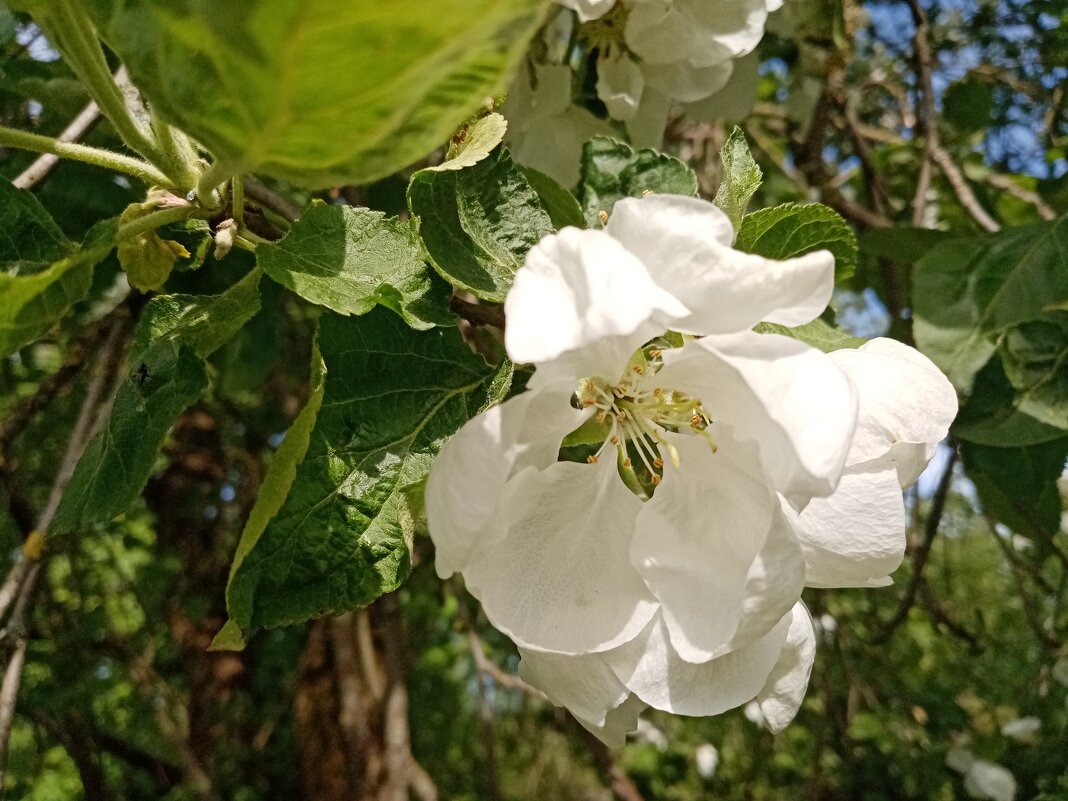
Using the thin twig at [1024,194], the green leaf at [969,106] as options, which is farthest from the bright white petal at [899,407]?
the green leaf at [969,106]

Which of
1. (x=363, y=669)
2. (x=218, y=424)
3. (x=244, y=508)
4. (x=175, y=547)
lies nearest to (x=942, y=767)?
(x=363, y=669)

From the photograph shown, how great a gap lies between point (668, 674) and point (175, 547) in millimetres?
2631

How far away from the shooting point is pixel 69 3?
1.41 ft

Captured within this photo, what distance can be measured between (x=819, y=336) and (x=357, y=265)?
0.37 m

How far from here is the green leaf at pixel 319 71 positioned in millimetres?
276

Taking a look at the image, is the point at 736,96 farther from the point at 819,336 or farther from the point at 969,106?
the point at 969,106

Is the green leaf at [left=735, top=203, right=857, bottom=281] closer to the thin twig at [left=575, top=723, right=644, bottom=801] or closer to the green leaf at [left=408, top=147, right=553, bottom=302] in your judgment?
the green leaf at [left=408, top=147, right=553, bottom=302]

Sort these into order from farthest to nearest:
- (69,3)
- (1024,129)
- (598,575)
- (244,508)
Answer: (244,508)
(1024,129)
(598,575)
(69,3)

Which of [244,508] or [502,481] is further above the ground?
[502,481]

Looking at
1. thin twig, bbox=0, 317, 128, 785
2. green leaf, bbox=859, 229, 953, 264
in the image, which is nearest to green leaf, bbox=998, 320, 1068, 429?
green leaf, bbox=859, 229, 953, 264

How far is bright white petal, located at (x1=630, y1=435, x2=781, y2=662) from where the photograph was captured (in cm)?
49

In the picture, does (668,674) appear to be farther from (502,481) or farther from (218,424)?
(218,424)

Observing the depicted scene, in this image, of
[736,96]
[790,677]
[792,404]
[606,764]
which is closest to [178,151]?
[792,404]

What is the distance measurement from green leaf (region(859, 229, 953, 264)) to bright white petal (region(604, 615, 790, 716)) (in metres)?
0.72
